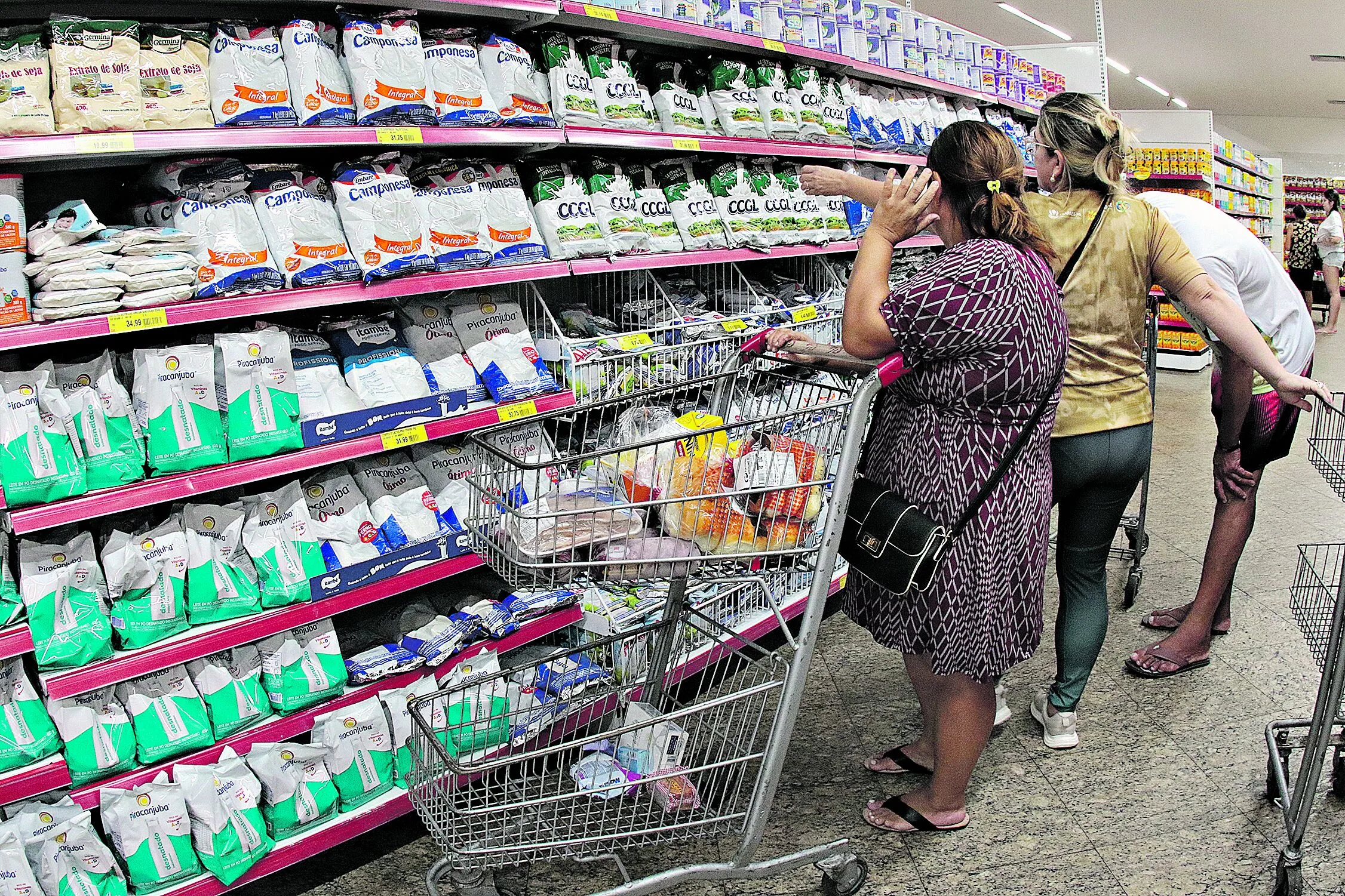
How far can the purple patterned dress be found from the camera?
2.08 meters

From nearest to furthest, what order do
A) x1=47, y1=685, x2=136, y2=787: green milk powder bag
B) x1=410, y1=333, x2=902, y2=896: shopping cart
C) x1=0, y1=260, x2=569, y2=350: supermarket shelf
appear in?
1. x1=410, y1=333, x2=902, y2=896: shopping cart
2. x1=0, y1=260, x2=569, y2=350: supermarket shelf
3. x1=47, y1=685, x2=136, y2=787: green milk powder bag

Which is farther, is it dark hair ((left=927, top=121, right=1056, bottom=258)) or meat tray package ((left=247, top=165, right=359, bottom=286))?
meat tray package ((left=247, top=165, right=359, bottom=286))

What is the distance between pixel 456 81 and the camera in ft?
8.77

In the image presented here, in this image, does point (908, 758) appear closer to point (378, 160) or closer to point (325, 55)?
point (378, 160)

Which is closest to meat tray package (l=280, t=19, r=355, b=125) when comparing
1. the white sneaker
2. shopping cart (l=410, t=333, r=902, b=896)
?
shopping cart (l=410, t=333, r=902, b=896)

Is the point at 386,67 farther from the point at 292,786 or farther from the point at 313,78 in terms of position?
the point at 292,786

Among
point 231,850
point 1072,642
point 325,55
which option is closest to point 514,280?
point 325,55

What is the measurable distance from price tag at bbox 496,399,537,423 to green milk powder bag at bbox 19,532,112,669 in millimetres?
1033

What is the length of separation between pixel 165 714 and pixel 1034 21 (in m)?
14.0

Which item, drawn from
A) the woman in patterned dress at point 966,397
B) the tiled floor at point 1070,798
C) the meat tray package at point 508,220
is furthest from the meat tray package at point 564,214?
the tiled floor at point 1070,798

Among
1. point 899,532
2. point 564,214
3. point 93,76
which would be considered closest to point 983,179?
point 899,532

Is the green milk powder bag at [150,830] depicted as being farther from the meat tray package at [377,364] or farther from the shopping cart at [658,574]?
the meat tray package at [377,364]

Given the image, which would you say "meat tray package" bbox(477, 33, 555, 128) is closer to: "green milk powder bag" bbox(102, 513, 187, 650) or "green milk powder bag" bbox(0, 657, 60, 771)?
"green milk powder bag" bbox(102, 513, 187, 650)

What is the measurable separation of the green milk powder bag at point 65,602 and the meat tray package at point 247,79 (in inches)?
39.9
